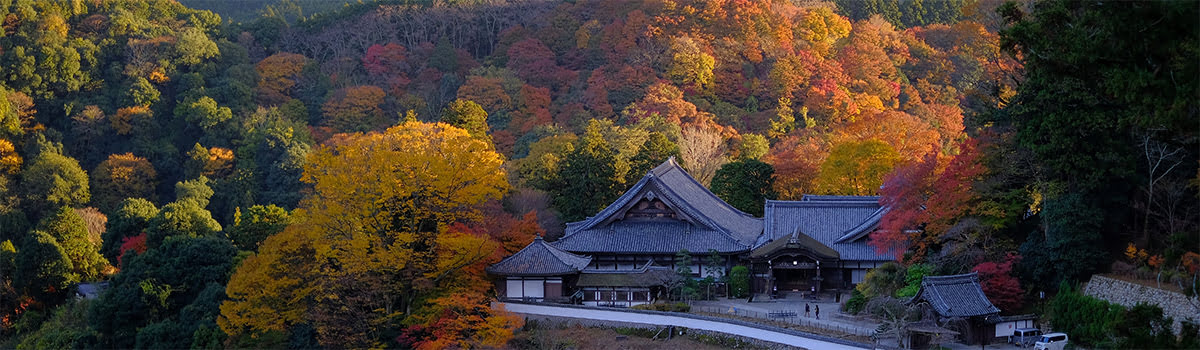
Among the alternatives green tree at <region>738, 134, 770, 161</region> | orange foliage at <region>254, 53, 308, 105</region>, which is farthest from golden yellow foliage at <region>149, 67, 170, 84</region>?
green tree at <region>738, 134, 770, 161</region>

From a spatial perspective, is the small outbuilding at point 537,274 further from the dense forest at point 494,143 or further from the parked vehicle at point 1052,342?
the parked vehicle at point 1052,342

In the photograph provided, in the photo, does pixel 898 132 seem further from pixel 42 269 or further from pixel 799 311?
pixel 42 269

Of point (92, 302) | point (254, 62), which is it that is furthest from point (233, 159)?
point (92, 302)

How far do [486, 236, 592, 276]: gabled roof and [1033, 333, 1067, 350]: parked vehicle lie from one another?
11.3m

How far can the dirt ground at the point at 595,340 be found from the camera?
2612 centimetres

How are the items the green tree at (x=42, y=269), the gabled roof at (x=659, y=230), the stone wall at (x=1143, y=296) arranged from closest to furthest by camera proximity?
the stone wall at (x=1143, y=296) < the gabled roof at (x=659, y=230) < the green tree at (x=42, y=269)

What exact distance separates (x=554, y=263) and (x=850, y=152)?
43.5ft

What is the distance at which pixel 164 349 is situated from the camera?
32125mm

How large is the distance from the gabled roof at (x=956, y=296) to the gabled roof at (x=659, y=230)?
8.18 meters

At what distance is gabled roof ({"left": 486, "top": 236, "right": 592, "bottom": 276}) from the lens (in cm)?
2955

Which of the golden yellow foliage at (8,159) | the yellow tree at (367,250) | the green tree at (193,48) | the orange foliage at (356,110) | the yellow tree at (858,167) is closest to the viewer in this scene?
the yellow tree at (367,250)

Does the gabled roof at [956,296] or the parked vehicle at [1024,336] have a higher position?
the gabled roof at [956,296]

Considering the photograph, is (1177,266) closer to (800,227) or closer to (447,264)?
(800,227)

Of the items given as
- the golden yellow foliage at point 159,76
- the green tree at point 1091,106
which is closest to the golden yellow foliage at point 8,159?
the golden yellow foliage at point 159,76
